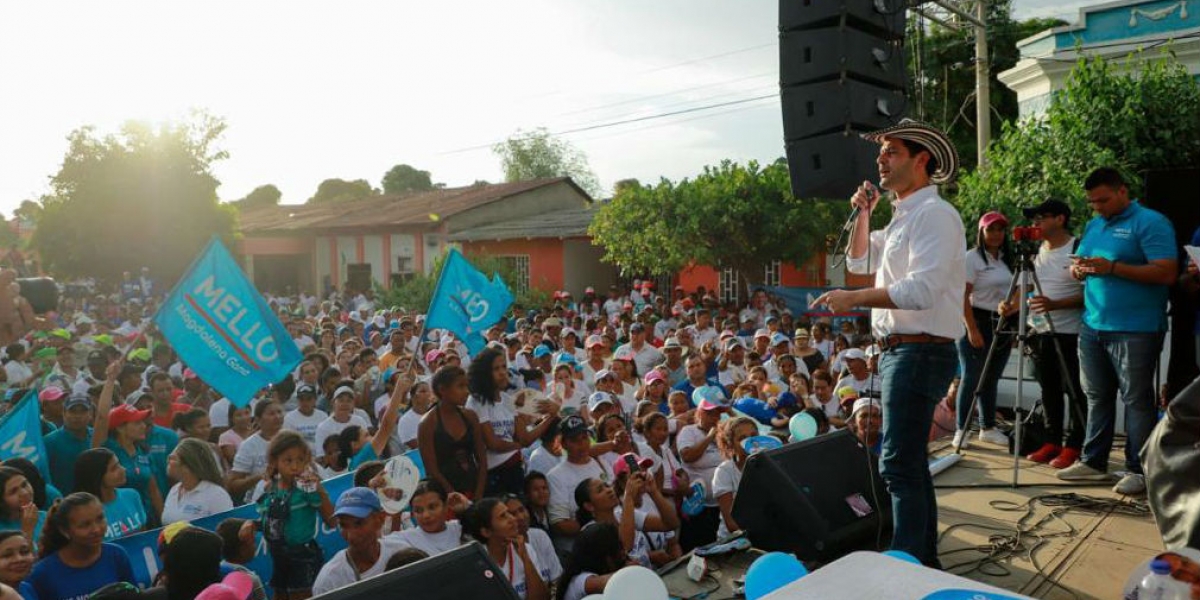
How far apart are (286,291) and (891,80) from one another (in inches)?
1473

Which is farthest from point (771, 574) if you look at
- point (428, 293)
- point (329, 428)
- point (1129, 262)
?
point (428, 293)

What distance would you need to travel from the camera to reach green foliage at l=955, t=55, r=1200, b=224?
10297 millimetres

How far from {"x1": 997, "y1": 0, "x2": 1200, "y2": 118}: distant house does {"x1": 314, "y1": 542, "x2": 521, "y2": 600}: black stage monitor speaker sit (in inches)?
527

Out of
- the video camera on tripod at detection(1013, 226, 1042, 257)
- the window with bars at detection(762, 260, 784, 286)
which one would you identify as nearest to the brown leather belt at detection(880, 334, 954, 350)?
the video camera on tripod at detection(1013, 226, 1042, 257)

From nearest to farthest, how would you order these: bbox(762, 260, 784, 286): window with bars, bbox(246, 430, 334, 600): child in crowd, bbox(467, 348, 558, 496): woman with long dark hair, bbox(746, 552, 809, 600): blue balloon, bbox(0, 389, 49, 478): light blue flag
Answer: bbox(746, 552, 809, 600): blue balloon
bbox(246, 430, 334, 600): child in crowd
bbox(0, 389, 49, 478): light blue flag
bbox(467, 348, 558, 496): woman with long dark hair
bbox(762, 260, 784, 286): window with bars

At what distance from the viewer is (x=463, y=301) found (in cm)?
821

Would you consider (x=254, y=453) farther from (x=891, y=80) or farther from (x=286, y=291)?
(x=286, y=291)

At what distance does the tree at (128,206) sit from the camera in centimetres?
2717

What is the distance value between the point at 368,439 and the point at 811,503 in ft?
13.7

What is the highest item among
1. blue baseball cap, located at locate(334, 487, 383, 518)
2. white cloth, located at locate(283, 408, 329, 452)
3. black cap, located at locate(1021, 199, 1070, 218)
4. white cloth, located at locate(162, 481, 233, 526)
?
black cap, located at locate(1021, 199, 1070, 218)

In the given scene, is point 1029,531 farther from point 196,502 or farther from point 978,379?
point 196,502

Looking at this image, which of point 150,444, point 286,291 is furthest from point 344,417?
point 286,291

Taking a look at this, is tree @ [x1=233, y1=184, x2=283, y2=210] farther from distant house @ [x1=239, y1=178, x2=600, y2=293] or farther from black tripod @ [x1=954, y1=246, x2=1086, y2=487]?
black tripod @ [x1=954, y1=246, x2=1086, y2=487]

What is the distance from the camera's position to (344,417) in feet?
22.8
